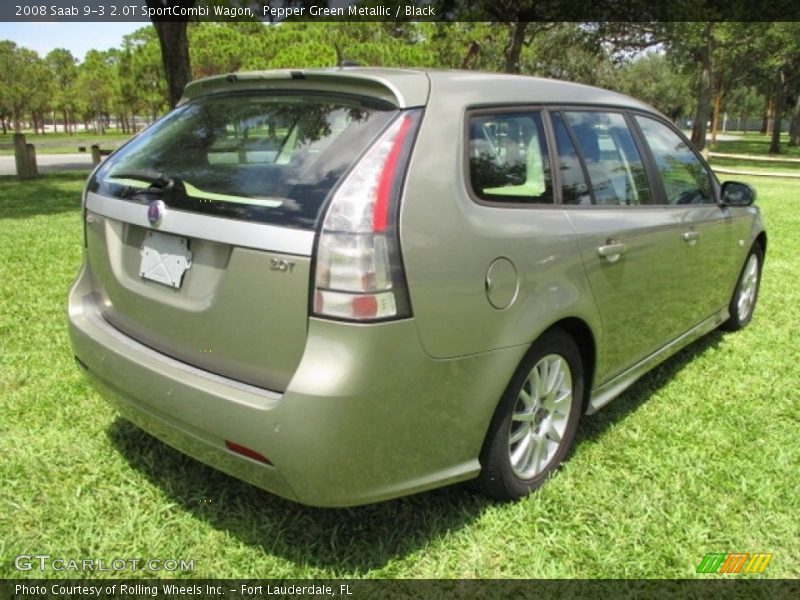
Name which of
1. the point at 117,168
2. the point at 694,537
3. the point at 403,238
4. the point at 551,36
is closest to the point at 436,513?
the point at 694,537

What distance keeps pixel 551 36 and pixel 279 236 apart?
130 ft

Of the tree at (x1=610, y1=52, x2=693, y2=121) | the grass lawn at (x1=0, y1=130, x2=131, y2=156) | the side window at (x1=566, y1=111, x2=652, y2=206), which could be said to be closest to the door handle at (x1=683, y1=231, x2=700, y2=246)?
the side window at (x1=566, y1=111, x2=652, y2=206)

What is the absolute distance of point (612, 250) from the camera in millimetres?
3018

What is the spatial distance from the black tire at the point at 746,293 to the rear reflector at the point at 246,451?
3.95 meters

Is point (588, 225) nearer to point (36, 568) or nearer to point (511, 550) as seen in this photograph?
point (511, 550)

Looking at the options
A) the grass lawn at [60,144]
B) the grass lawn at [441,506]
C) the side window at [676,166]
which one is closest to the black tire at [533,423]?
the grass lawn at [441,506]

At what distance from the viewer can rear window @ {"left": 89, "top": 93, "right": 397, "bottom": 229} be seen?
2.16m

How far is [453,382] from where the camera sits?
2275 millimetres

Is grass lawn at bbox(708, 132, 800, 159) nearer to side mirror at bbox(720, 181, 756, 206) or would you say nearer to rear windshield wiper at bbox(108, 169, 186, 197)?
side mirror at bbox(720, 181, 756, 206)

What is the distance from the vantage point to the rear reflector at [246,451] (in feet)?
7.06

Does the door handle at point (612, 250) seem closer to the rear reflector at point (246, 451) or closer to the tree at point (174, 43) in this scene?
the rear reflector at point (246, 451)

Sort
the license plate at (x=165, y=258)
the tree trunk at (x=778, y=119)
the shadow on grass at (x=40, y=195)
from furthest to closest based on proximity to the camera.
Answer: the tree trunk at (x=778, y=119), the shadow on grass at (x=40, y=195), the license plate at (x=165, y=258)

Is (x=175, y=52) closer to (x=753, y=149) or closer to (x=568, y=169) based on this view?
(x=568, y=169)

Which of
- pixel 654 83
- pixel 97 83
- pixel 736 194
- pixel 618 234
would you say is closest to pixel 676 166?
pixel 736 194
